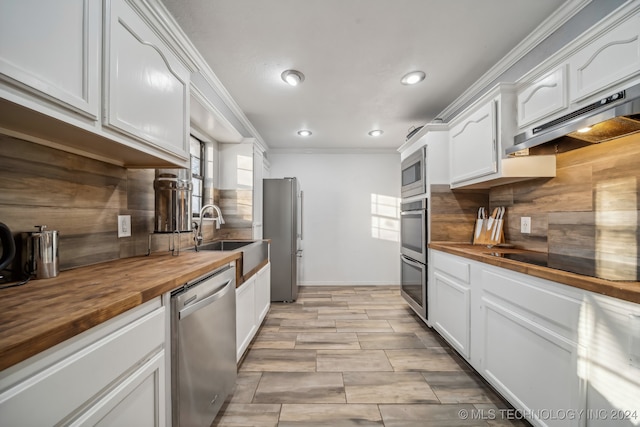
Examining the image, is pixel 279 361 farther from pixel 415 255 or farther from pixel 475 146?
pixel 475 146

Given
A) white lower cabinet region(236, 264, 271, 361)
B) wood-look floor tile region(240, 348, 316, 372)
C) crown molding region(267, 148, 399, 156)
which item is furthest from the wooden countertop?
crown molding region(267, 148, 399, 156)

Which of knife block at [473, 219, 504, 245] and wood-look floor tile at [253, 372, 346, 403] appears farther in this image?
knife block at [473, 219, 504, 245]

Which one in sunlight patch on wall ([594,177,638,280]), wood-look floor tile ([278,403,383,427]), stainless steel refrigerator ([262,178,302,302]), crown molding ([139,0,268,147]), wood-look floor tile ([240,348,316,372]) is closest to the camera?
crown molding ([139,0,268,147])

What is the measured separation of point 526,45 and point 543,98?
0.50 meters

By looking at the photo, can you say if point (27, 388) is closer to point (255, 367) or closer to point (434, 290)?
point (255, 367)

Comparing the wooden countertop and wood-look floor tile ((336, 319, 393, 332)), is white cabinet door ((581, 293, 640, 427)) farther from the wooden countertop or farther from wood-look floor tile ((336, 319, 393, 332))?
wood-look floor tile ((336, 319, 393, 332))

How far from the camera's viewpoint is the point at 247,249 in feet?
6.79

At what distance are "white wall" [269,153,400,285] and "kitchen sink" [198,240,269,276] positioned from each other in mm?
1823

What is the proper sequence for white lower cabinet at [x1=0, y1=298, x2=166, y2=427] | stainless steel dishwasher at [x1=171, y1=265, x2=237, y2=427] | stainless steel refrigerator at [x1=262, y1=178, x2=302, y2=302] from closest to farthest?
white lower cabinet at [x1=0, y1=298, x2=166, y2=427]
stainless steel dishwasher at [x1=171, y1=265, x2=237, y2=427]
stainless steel refrigerator at [x1=262, y1=178, x2=302, y2=302]

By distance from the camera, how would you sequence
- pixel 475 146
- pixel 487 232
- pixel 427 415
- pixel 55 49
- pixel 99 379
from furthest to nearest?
pixel 487 232, pixel 475 146, pixel 427 415, pixel 55 49, pixel 99 379

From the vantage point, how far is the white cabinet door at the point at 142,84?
39.8 inches

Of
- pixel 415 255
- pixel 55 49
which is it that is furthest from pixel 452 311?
pixel 55 49

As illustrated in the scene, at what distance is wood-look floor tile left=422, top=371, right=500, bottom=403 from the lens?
5.48ft

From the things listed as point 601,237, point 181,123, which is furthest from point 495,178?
point 181,123
